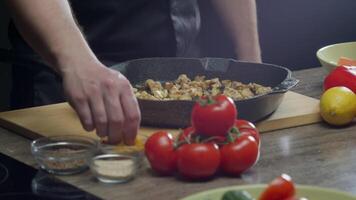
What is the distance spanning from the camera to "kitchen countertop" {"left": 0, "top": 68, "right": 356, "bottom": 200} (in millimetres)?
1332

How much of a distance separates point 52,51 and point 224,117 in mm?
366

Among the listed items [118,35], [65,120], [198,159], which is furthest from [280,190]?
[118,35]

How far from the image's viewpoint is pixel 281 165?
145 centimetres

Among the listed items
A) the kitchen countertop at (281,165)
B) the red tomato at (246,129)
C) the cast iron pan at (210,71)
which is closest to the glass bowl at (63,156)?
the kitchen countertop at (281,165)

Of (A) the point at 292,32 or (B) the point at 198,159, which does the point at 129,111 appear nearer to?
(B) the point at 198,159

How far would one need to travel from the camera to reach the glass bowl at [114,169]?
4.42ft

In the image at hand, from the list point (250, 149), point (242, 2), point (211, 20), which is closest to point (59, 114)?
point (250, 149)

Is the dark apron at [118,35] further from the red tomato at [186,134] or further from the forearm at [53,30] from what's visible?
the red tomato at [186,134]

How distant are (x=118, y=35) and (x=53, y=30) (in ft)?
1.85

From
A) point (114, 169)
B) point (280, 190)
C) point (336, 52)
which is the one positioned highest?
point (280, 190)

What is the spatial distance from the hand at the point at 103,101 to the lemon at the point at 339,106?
1.39 ft

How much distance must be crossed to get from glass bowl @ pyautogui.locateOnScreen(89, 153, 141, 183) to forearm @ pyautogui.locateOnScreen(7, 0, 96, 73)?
217mm

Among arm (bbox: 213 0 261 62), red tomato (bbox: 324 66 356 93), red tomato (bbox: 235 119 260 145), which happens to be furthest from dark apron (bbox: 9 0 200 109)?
red tomato (bbox: 235 119 260 145)

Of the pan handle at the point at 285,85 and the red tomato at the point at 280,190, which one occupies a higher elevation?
the red tomato at the point at 280,190
